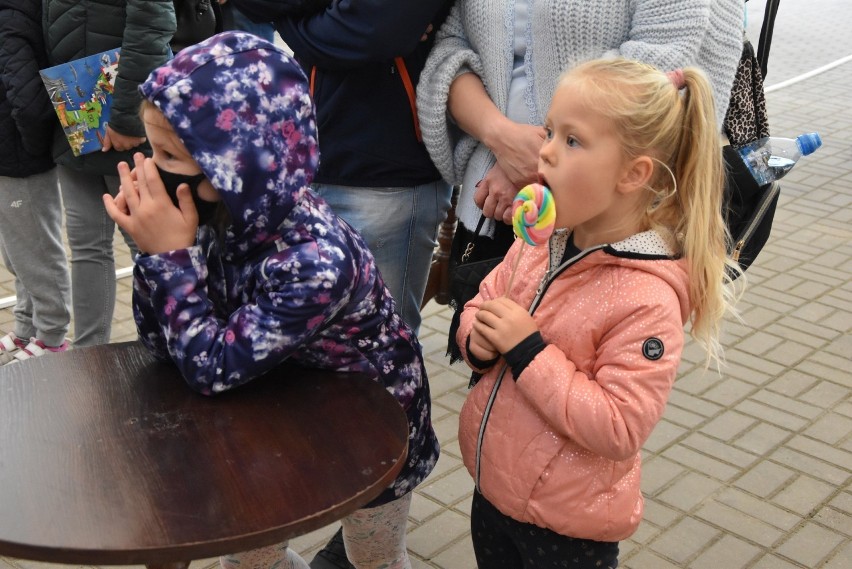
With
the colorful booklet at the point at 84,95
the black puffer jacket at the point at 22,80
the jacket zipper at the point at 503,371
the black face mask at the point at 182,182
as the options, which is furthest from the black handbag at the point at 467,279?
the black puffer jacket at the point at 22,80

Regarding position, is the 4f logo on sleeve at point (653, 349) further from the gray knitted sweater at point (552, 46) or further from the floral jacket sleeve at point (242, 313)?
the gray knitted sweater at point (552, 46)

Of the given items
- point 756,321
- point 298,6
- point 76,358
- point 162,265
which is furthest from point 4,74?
point 756,321

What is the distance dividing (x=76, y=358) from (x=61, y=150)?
165cm

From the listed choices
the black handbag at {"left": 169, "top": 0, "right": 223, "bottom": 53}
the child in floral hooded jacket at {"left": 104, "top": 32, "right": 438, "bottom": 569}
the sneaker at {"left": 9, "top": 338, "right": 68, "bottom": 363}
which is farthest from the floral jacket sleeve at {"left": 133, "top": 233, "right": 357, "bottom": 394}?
the sneaker at {"left": 9, "top": 338, "right": 68, "bottom": 363}

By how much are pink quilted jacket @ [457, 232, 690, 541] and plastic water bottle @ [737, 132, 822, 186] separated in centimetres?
72

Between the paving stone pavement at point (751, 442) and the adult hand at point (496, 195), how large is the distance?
1123mm

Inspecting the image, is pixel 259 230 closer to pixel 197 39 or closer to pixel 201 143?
pixel 201 143

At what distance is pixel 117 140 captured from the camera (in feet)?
10.9

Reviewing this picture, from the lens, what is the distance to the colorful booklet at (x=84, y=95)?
3.26m

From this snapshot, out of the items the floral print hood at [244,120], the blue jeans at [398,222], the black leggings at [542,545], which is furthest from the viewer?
the blue jeans at [398,222]

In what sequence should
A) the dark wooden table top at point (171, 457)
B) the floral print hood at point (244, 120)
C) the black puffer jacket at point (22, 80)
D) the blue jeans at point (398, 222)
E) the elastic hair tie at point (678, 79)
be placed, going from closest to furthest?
1. the dark wooden table top at point (171, 457)
2. the floral print hood at point (244, 120)
3. the elastic hair tie at point (678, 79)
4. the blue jeans at point (398, 222)
5. the black puffer jacket at point (22, 80)

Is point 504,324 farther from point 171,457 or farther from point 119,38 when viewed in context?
point 119,38

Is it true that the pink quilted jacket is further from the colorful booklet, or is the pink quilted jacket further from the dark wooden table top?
the colorful booklet

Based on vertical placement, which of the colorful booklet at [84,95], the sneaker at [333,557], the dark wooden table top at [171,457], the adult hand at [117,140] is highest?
the dark wooden table top at [171,457]
